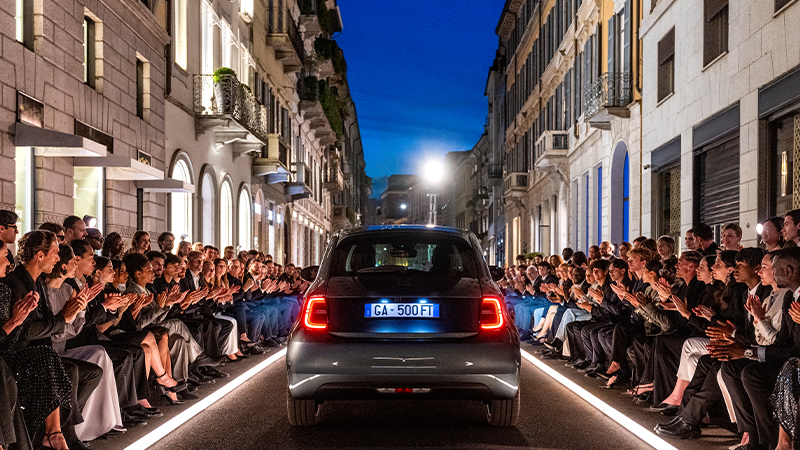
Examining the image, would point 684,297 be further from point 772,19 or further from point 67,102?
point 67,102

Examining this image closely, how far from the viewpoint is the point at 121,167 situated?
51.6 ft

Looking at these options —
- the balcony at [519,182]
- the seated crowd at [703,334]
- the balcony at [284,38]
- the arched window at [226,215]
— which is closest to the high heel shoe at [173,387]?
the seated crowd at [703,334]

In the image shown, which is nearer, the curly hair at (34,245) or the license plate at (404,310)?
the curly hair at (34,245)

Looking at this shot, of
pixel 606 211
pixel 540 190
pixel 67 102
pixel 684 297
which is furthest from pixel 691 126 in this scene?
pixel 540 190

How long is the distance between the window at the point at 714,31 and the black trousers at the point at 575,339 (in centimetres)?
695

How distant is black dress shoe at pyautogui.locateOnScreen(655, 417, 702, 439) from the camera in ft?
23.2

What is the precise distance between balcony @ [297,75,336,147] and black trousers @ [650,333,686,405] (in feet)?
119

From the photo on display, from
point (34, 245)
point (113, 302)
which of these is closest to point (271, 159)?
point (113, 302)

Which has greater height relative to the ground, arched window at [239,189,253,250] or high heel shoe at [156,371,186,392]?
arched window at [239,189,253,250]

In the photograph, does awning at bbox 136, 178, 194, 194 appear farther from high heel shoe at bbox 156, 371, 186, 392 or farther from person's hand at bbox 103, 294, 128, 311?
person's hand at bbox 103, 294, 128, 311

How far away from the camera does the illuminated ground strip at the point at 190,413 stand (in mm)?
6832

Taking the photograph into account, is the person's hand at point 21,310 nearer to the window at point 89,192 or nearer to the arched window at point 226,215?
the window at point 89,192

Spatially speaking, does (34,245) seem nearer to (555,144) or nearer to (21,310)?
(21,310)

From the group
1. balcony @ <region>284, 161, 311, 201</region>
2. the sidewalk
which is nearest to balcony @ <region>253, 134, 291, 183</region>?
balcony @ <region>284, 161, 311, 201</region>
